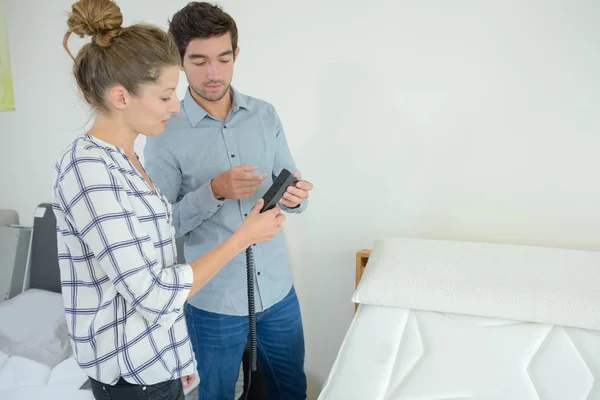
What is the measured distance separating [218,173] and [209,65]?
30cm

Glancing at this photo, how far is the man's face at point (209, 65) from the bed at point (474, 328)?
684mm

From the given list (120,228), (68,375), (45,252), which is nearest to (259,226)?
(120,228)

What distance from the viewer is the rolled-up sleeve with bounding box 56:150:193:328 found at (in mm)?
889

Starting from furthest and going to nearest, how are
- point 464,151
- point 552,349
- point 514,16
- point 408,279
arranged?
point 464,151, point 514,16, point 408,279, point 552,349

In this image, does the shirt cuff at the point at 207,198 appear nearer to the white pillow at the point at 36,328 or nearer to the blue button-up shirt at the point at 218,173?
the blue button-up shirt at the point at 218,173

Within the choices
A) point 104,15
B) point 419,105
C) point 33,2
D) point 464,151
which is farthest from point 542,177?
point 33,2

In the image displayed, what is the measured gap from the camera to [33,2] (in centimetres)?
209

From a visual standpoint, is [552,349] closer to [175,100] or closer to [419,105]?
[419,105]

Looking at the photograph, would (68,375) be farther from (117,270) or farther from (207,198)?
(117,270)

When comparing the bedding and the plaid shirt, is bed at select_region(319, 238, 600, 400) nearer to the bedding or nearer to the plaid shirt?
the plaid shirt

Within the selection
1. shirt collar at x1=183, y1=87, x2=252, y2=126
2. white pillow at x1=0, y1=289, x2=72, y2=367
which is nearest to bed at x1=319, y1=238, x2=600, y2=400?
shirt collar at x1=183, y1=87, x2=252, y2=126

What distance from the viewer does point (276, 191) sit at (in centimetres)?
126

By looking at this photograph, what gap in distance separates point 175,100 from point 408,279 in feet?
2.54

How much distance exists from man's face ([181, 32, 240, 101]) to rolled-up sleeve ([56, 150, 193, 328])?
551 millimetres
